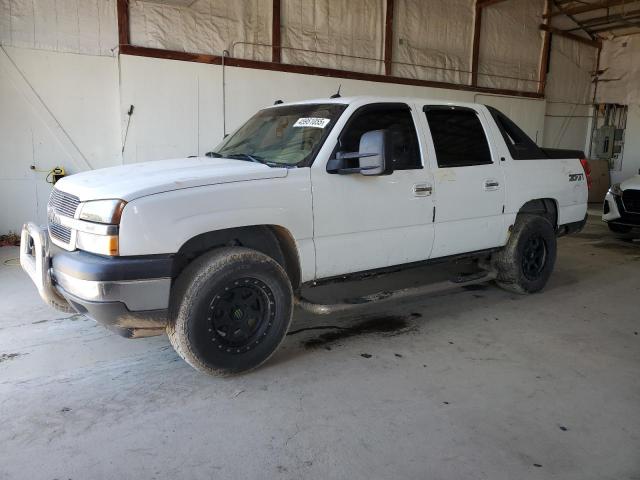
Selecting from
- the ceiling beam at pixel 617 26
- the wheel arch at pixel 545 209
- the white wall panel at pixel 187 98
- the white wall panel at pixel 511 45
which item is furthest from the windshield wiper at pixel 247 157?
the ceiling beam at pixel 617 26

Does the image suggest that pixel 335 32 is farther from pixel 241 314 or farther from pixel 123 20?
pixel 241 314

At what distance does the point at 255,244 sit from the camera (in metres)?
3.56

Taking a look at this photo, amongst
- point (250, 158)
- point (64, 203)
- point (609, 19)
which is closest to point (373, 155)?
point (250, 158)

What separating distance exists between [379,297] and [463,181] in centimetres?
128

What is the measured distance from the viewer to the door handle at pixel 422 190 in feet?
13.5

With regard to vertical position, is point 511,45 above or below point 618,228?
above

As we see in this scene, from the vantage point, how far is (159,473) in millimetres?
2463

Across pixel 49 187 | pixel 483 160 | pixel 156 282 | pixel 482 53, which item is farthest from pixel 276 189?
pixel 482 53

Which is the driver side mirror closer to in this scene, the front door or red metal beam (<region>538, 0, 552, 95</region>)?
the front door

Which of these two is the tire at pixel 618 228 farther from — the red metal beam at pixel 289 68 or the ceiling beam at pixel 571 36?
the ceiling beam at pixel 571 36

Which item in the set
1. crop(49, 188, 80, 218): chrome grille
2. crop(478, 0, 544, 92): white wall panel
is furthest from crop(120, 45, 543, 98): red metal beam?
crop(49, 188, 80, 218): chrome grille

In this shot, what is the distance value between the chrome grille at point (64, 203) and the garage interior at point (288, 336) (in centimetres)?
108

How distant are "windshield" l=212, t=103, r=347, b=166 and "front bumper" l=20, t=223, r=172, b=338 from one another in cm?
122

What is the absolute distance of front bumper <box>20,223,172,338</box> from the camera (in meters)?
2.93
